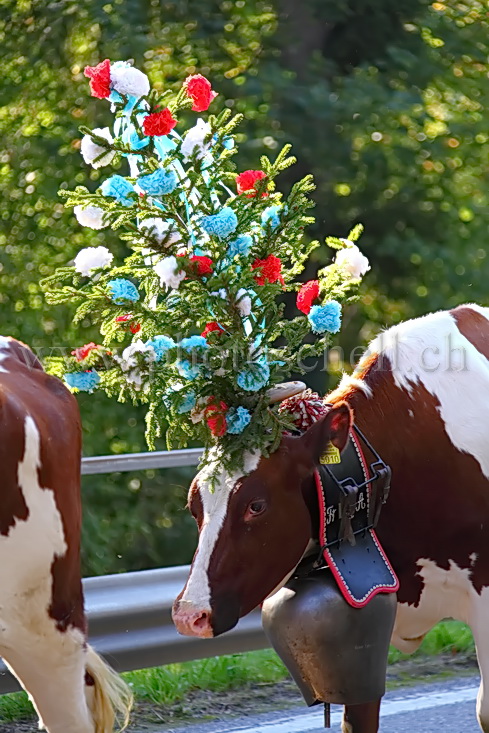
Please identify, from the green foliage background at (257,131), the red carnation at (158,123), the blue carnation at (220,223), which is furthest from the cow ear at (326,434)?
the green foliage background at (257,131)

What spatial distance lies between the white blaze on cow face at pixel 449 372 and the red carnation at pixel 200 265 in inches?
29.4

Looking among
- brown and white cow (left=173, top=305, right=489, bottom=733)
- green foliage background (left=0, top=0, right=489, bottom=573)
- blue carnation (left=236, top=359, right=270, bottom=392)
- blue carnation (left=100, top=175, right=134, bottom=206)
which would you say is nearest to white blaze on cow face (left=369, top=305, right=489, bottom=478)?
brown and white cow (left=173, top=305, right=489, bottom=733)

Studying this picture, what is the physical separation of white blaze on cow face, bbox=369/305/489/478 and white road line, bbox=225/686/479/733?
1.44 meters

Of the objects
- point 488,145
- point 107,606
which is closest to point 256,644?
point 107,606

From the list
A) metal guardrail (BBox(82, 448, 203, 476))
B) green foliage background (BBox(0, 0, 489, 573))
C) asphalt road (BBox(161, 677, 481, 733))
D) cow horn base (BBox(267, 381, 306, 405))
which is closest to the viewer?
cow horn base (BBox(267, 381, 306, 405))

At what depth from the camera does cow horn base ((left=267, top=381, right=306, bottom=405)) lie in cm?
326

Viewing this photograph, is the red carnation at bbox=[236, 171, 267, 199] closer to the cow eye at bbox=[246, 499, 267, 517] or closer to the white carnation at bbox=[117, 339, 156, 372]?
the white carnation at bbox=[117, 339, 156, 372]

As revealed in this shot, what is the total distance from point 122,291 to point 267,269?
0.41m

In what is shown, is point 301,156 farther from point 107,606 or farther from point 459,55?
point 107,606

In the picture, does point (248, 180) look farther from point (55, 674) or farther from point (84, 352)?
point (55, 674)

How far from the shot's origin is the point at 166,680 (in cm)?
472

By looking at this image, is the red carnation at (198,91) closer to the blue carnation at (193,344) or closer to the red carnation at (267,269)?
the red carnation at (267,269)

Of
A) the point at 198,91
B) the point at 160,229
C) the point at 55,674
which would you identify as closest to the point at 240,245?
the point at 160,229

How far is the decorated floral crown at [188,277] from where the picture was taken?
312 cm
